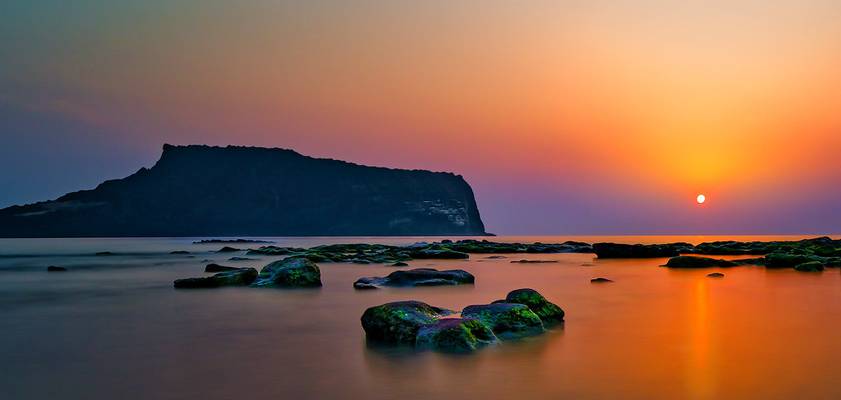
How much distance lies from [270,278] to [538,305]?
11258mm

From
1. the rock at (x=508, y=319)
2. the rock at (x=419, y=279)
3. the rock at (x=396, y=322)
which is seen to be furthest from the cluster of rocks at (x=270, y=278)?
the rock at (x=508, y=319)

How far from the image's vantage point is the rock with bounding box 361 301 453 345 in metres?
9.54

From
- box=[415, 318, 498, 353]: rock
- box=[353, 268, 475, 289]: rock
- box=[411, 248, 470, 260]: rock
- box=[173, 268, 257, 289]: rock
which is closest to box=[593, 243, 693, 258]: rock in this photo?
box=[411, 248, 470, 260]: rock

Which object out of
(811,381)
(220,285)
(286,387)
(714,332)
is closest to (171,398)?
(286,387)

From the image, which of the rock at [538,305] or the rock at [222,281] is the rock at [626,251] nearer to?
the rock at [222,281]

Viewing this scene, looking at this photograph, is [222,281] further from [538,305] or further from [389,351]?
[389,351]

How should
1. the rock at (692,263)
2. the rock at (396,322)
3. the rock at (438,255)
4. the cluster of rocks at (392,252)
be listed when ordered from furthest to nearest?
the rock at (438,255)
the cluster of rocks at (392,252)
the rock at (692,263)
the rock at (396,322)

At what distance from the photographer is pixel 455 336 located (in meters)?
8.75

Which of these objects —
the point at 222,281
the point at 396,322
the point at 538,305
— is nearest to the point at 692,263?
the point at 538,305

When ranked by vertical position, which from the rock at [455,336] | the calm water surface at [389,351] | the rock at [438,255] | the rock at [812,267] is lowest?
Answer: the calm water surface at [389,351]

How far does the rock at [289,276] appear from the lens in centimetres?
2023

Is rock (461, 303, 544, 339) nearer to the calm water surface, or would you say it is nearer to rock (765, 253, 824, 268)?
the calm water surface

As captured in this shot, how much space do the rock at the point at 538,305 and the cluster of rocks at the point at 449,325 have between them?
5 centimetres

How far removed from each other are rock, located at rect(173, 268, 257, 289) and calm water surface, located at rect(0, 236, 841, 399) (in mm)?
2445
